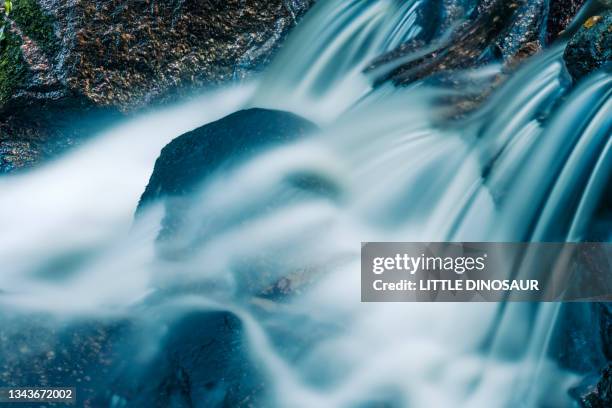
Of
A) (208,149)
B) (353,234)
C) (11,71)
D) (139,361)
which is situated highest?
(11,71)

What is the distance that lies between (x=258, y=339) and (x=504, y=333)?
4.47ft

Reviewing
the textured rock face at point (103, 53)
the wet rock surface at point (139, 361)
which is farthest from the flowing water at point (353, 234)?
the textured rock face at point (103, 53)

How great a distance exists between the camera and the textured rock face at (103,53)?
17.3 ft

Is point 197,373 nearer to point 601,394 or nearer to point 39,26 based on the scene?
point 601,394

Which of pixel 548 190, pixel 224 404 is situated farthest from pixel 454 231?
pixel 224 404

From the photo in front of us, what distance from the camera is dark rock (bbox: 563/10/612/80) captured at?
13.9ft

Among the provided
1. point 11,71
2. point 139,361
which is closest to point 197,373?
point 139,361

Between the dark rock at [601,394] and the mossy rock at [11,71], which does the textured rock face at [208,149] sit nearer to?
the mossy rock at [11,71]

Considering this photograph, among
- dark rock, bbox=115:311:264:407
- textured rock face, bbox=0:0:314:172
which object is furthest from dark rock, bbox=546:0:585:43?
A: dark rock, bbox=115:311:264:407

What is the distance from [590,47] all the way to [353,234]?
1858 millimetres

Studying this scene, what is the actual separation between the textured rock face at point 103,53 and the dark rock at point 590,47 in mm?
2475

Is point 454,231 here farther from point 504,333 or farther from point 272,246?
point 272,246

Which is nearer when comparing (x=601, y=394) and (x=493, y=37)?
(x=601, y=394)

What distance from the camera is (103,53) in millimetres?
5316
